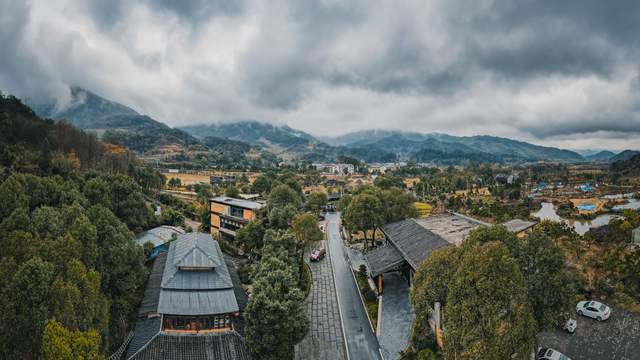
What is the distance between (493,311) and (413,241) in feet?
52.3

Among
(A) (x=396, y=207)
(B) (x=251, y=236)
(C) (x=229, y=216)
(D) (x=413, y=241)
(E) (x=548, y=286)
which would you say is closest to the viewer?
(E) (x=548, y=286)

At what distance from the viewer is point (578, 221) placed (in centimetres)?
4978

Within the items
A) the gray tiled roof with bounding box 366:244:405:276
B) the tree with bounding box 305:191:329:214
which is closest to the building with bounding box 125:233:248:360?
the gray tiled roof with bounding box 366:244:405:276

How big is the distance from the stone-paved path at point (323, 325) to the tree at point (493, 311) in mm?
10579

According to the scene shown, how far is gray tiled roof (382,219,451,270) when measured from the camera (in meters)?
26.3

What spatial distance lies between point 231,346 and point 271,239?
35.2ft

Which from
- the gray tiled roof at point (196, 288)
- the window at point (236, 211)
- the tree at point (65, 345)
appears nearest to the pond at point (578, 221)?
the window at point (236, 211)

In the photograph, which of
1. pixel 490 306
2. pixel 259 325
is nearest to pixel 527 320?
pixel 490 306

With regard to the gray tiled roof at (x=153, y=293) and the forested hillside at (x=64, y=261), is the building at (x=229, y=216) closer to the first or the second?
the forested hillside at (x=64, y=261)

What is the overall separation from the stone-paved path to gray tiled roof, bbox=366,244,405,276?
14.7 feet

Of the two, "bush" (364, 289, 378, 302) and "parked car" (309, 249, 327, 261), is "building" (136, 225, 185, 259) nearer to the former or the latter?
"parked car" (309, 249, 327, 261)

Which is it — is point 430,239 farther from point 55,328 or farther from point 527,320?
point 55,328

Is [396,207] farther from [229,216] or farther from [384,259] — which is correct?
[229,216]

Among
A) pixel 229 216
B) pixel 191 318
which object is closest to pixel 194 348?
pixel 191 318
